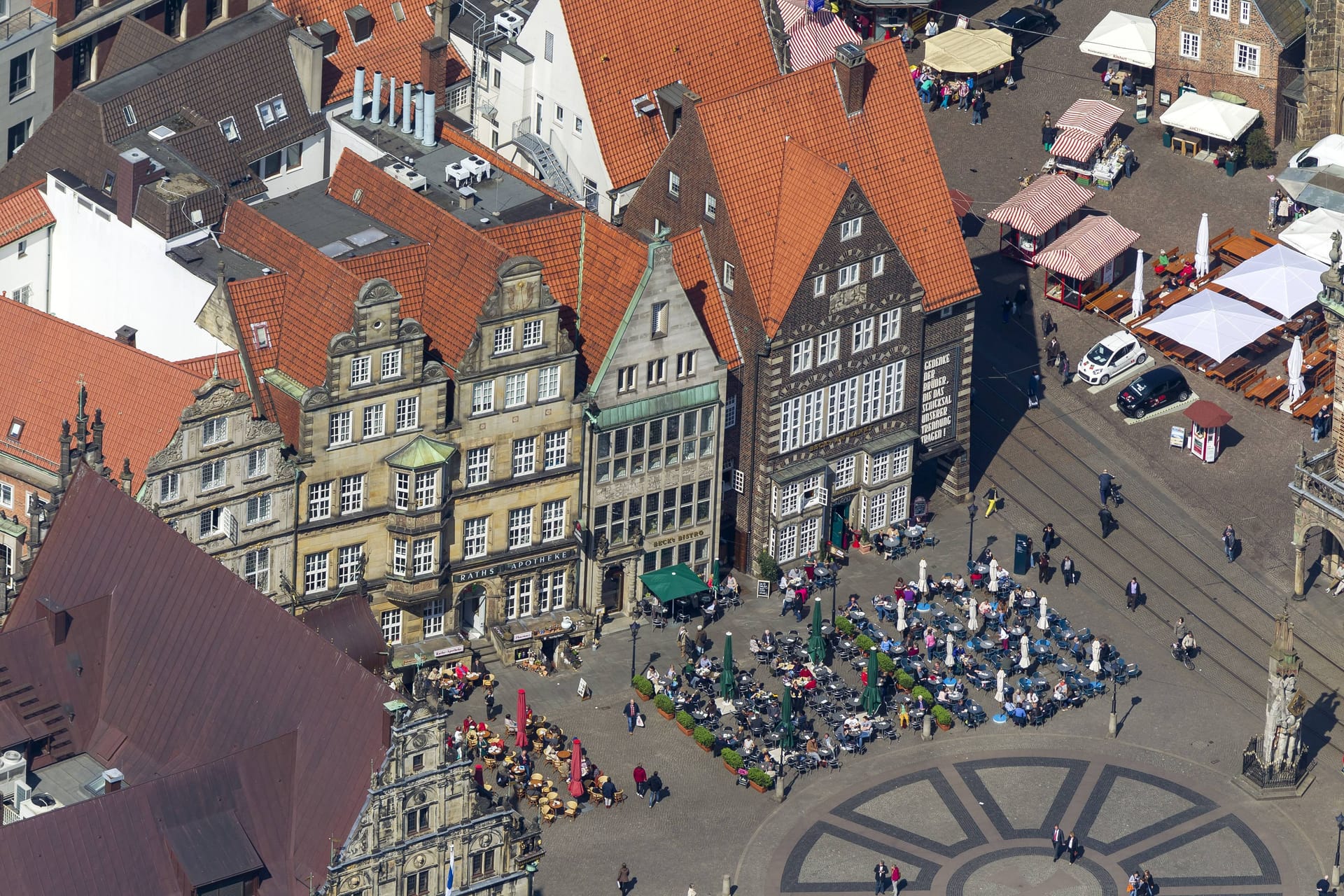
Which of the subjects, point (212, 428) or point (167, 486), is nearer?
point (167, 486)

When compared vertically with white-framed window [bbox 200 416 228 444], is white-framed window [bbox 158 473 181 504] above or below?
below

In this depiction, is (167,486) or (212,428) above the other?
(212,428)

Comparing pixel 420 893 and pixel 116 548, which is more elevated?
pixel 116 548

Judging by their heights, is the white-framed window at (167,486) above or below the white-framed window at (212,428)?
below

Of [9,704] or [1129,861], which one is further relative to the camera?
[1129,861]

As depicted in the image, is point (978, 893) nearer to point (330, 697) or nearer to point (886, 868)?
point (886, 868)

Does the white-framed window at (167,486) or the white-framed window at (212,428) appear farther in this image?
the white-framed window at (212,428)

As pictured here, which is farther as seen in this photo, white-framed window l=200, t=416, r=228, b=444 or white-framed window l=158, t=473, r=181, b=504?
white-framed window l=200, t=416, r=228, b=444

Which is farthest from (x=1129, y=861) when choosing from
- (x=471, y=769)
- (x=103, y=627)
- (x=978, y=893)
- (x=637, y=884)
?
(x=103, y=627)
